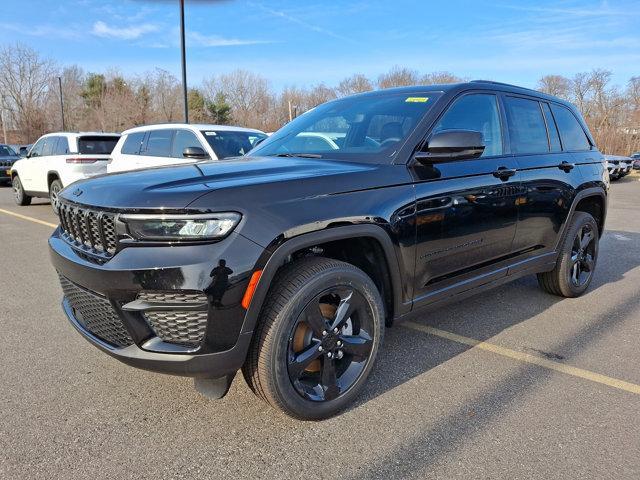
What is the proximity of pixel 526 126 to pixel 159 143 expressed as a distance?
6881 mm

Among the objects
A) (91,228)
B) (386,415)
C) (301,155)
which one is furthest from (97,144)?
(386,415)

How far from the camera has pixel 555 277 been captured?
4.64 metres

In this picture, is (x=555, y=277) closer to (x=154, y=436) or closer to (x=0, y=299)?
(x=154, y=436)

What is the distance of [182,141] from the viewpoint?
341 inches

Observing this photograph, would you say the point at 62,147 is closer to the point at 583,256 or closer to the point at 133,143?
the point at 133,143

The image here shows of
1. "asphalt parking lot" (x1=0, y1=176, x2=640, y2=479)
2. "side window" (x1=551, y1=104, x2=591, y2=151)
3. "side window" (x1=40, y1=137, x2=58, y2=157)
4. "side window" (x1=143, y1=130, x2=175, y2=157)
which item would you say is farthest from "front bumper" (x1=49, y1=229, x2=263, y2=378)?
"side window" (x1=40, y1=137, x2=58, y2=157)

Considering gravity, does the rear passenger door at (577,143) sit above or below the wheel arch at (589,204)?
above

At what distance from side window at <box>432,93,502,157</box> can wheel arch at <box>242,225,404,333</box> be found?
0.99 meters

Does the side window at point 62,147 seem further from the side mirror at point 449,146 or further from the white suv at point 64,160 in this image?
the side mirror at point 449,146

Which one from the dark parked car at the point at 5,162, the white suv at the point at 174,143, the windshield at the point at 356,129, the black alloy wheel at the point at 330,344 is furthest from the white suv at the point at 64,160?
the dark parked car at the point at 5,162

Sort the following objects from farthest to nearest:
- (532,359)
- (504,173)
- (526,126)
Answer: (526,126), (504,173), (532,359)

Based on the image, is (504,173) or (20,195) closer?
(504,173)

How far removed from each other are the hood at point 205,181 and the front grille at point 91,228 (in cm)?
6

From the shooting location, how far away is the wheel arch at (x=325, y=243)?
2.29 metres
